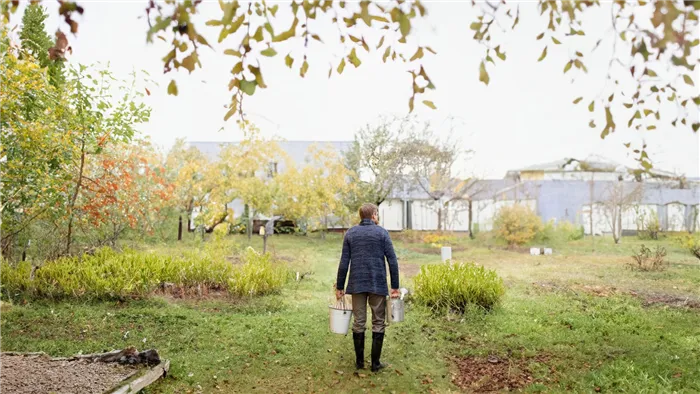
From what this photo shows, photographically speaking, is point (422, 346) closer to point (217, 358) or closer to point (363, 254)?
point (363, 254)

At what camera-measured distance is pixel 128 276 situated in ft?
20.1

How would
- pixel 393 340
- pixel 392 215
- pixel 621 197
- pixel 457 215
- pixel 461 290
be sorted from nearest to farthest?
pixel 393 340
pixel 461 290
pixel 621 197
pixel 392 215
pixel 457 215

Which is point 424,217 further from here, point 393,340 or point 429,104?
point 429,104

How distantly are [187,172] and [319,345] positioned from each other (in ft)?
32.9

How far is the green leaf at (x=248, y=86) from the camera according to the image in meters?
1.91

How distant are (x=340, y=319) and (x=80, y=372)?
1858 millimetres

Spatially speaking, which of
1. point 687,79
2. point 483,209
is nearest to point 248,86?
point 687,79

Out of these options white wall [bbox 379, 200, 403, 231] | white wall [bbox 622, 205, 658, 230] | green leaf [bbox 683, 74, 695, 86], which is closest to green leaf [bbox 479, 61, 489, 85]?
green leaf [bbox 683, 74, 695, 86]

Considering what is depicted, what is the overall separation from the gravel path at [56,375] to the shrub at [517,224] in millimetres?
12656

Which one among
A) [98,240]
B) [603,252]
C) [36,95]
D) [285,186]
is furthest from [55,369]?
[603,252]

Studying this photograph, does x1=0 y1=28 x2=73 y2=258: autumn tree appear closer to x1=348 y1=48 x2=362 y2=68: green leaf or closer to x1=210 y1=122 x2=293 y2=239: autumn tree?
x1=348 y1=48 x2=362 y2=68: green leaf

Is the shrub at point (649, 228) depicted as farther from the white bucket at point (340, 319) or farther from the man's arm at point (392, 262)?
the white bucket at point (340, 319)

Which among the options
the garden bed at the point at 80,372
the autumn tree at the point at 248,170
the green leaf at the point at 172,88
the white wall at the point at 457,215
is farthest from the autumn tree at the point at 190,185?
the green leaf at the point at 172,88

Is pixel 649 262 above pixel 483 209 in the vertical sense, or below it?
below
